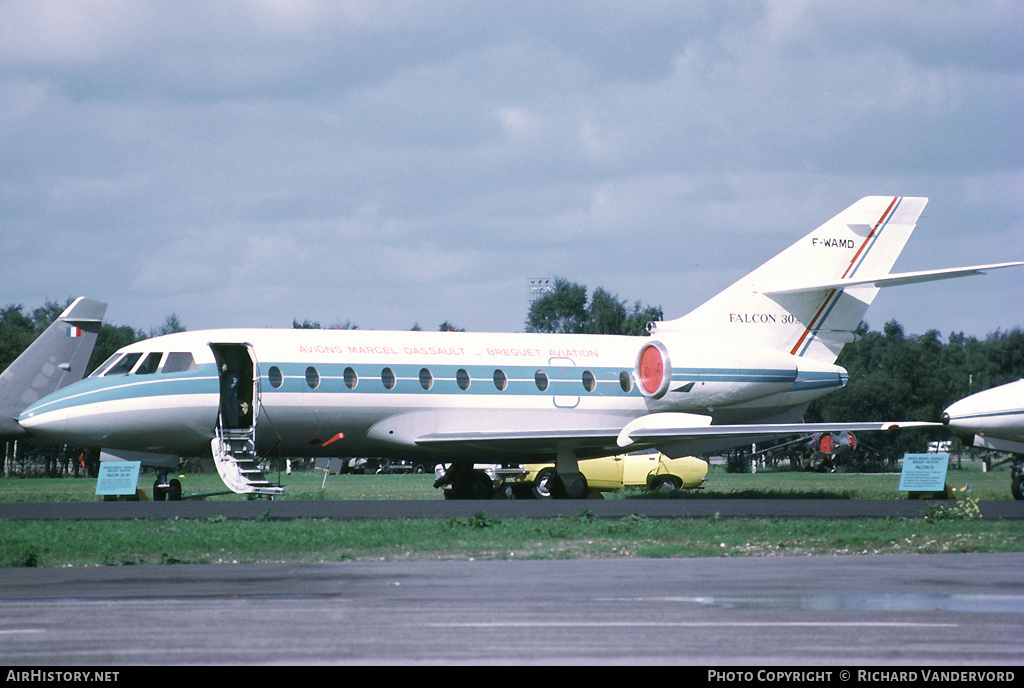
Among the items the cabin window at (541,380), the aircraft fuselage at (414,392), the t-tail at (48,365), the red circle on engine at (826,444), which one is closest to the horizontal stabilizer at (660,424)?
the aircraft fuselage at (414,392)

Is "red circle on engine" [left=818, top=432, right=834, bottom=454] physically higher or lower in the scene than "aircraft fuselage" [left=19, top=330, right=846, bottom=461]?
lower

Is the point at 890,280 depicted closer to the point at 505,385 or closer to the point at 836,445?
the point at 505,385

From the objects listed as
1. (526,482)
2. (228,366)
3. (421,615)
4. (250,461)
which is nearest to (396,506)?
(250,461)

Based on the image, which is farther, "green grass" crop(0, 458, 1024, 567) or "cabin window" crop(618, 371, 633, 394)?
"cabin window" crop(618, 371, 633, 394)

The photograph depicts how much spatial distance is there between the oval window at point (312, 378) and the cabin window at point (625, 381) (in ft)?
24.9

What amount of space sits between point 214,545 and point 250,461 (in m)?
9.44

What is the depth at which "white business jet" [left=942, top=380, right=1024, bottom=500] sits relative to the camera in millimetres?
24125

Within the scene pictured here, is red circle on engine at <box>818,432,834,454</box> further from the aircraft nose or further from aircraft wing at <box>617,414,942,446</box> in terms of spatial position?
the aircraft nose

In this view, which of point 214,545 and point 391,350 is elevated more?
point 391,350

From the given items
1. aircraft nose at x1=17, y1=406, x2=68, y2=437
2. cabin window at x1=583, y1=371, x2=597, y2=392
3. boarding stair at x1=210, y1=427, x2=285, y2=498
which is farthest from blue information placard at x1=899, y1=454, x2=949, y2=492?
aircraft nose at x1=17, y1=406, x2=68, y2=437

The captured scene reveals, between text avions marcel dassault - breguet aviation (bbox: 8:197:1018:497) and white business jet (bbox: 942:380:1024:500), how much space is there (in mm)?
2802

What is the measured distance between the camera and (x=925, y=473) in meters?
22.9

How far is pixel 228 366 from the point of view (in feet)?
79.9
